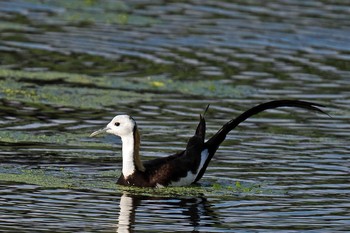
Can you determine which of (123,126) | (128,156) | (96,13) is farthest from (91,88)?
(96,13)

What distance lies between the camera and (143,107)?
17.8 m

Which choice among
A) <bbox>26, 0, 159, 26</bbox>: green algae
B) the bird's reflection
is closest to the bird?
the bird's reflection

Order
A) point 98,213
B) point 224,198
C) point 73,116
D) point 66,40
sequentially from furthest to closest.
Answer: point 66,40 → point 73,116 → point 224,198 → point 98,213

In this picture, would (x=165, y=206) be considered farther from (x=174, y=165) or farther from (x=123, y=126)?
(x=123, y=126)

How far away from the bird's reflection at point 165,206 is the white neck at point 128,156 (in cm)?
35

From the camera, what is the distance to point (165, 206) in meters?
12.3

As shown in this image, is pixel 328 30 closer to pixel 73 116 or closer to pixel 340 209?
pixel 73 116

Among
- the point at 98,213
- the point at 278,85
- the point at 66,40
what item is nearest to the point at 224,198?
the point at 98,213

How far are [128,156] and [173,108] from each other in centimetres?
459

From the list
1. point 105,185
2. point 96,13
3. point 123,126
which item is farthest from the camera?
point 96,13

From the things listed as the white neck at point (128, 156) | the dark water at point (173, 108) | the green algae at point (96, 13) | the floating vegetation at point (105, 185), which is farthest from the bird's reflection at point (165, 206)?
the green algae at point (96, 13)

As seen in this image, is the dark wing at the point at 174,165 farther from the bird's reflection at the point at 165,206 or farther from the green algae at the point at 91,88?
the green algae at the point at 91,88

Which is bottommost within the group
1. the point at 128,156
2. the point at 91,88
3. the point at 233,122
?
the point at 91,88

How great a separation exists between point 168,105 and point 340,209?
6277 mm
